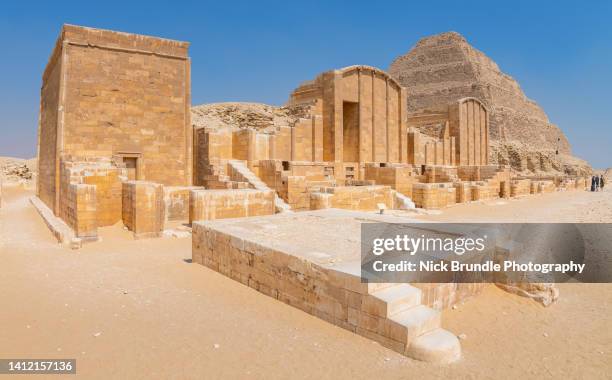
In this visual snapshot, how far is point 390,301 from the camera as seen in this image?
11.1 ft

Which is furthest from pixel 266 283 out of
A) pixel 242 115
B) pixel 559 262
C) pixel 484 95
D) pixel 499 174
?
pixel 484 95

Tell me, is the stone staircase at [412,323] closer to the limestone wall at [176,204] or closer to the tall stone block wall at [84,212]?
the tall stone block wall at [84,212]

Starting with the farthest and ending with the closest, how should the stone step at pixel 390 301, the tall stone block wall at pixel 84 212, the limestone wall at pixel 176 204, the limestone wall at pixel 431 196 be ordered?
the limestone wall at pixel 431 196 → the limestone wall at pixel 176 204 → the tall stone block wall at pixel 84 212 → the stone step at pixel 390 301

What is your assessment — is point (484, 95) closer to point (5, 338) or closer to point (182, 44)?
point (182, 44)

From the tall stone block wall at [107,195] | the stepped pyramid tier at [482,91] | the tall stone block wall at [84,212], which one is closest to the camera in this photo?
the tall stone block wall at [84,212]

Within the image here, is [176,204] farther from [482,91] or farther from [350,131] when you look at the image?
[482,91]

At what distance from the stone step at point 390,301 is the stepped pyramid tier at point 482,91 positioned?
4531 cm

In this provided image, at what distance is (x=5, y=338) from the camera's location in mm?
3463

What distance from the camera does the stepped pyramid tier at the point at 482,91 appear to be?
51344 millimetres

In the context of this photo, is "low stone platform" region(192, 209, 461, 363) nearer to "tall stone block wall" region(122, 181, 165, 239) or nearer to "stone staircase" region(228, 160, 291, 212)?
"tall stone block wall" region(122, 181, 165, 239)

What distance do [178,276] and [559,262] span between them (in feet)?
22.3

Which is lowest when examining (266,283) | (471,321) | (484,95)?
(471,321)

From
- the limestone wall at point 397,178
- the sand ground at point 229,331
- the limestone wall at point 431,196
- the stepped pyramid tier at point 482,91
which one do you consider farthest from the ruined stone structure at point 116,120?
the stepped pyramid tier at point 482,91

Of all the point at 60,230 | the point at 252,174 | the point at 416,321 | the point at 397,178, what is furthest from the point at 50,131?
the point at 416,321
